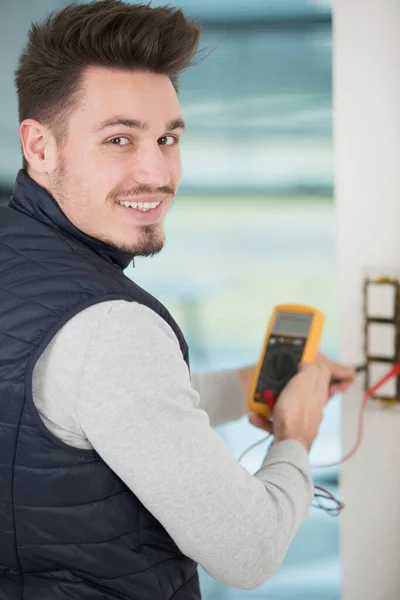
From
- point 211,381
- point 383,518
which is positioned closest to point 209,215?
point 211,381

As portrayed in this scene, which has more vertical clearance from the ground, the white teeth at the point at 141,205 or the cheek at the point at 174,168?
the cheek at the point at 174,168

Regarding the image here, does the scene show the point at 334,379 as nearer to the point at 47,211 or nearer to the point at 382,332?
the point at 382,332

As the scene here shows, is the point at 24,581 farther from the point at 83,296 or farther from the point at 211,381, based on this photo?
the point at 211,381

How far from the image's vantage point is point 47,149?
105 cm

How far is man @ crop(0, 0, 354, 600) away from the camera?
0.90 m

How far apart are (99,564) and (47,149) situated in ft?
1.65

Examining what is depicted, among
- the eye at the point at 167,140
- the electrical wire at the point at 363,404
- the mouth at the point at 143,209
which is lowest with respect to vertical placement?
the electrical wire at the point at 363,404

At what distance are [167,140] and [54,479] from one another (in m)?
0.46

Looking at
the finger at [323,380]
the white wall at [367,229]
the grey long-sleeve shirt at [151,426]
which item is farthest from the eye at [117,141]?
the white wall at [367,229]

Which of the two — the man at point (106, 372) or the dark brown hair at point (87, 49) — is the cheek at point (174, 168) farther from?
the dark brown hair at point (87, 49)

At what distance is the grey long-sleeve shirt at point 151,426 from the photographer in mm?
885

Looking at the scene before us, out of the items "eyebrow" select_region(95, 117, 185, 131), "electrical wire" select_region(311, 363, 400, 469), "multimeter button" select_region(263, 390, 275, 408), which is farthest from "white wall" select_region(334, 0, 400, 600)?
"eyebrow" select_region(95, 117, 185, 131)

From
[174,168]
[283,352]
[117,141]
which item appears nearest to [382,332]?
[283,352]

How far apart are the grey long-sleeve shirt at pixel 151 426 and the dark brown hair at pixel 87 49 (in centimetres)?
29
